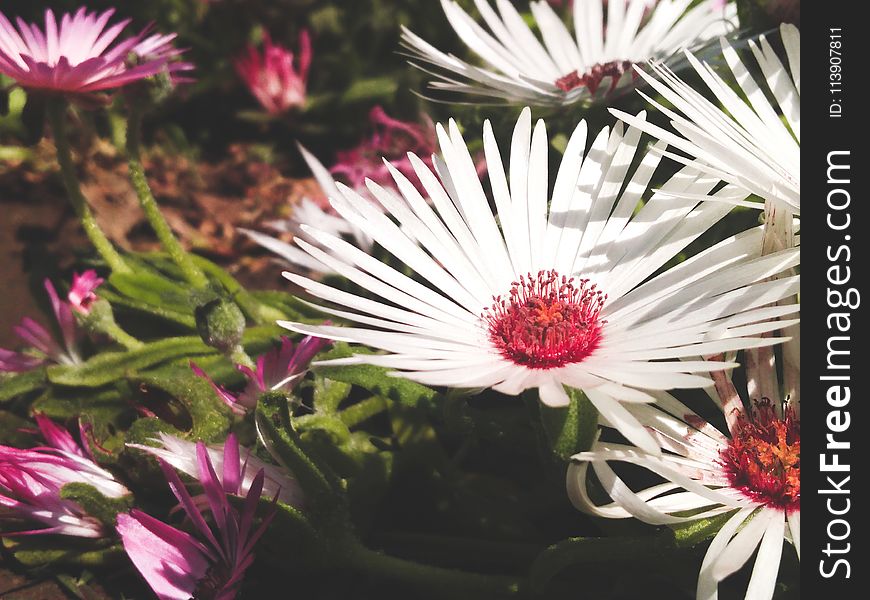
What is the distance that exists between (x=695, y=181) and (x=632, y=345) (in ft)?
0.61

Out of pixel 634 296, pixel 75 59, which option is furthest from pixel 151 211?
pixel 634 296

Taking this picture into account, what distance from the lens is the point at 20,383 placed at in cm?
120

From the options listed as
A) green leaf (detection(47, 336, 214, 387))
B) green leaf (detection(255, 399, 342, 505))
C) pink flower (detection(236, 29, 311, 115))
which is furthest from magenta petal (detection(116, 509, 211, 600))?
pink flower (detection(236, 29, 311, 115))

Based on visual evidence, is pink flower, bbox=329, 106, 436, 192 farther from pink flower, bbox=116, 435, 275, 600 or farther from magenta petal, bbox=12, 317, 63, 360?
pink flower, bbox=116, 435, 275, 600

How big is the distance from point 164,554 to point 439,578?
272 mm

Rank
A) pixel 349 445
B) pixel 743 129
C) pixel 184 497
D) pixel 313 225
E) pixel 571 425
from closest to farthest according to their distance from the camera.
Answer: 1. pixel 571 425
2. pixel 184 497
3. pixel 743 129
4. pixel 349 445
5. pixel 313 225

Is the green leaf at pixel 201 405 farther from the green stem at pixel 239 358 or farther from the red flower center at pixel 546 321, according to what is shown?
the red flower center at pixel 546 321

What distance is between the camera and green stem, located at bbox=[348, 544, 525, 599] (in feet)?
2.98

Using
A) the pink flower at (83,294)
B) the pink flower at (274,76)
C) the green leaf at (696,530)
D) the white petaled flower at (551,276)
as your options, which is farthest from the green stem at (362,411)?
the pink flower at (274,76)

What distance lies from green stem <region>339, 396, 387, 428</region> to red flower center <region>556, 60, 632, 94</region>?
48cm

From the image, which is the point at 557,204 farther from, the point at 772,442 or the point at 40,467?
the point at 40,467

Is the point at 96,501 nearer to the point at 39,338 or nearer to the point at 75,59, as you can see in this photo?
the point at 39,338

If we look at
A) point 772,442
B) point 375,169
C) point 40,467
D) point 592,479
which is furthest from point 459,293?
point 375,169

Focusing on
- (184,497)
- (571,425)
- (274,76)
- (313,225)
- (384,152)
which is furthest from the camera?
(274,76)
